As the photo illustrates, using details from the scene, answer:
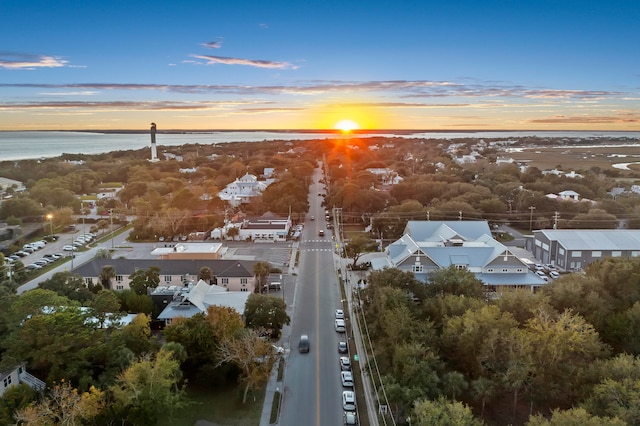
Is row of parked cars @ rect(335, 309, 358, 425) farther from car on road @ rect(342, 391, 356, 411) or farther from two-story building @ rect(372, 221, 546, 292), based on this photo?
two-story building @ rect(372, 221, 546, 292)

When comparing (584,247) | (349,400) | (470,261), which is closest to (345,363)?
(349,400)

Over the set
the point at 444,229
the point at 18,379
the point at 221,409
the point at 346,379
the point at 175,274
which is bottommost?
the point at 221,409

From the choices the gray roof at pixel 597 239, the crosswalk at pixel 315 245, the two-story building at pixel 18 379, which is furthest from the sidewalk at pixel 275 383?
the gray roof at pixel 597 239

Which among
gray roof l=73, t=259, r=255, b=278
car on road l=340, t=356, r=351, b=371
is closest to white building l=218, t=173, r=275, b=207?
gray roof l=73, t=259, r=255, b=278

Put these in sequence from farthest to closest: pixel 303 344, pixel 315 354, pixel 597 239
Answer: pixel 597 239
pixel 303 344
pixel 315 354

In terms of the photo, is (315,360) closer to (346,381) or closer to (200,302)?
(346,381)

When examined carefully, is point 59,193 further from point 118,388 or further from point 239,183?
point 118,388
